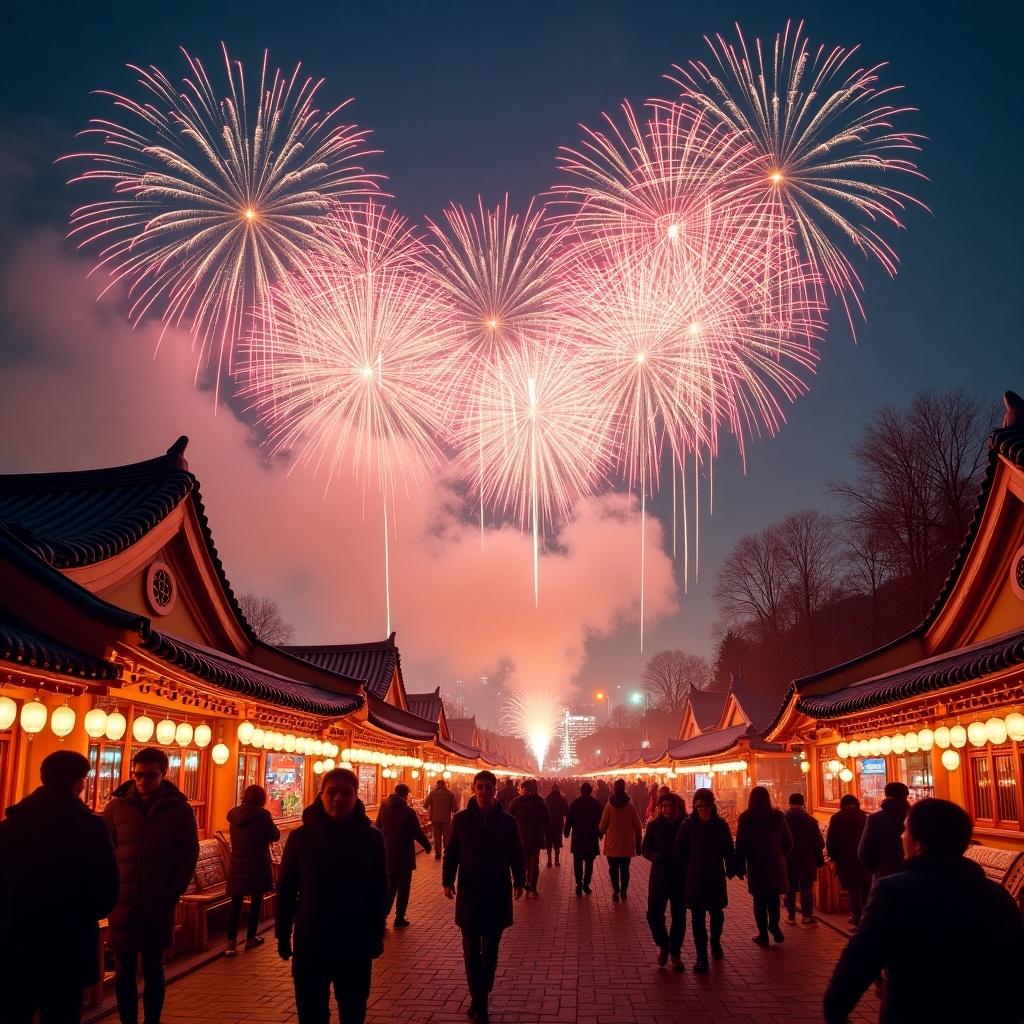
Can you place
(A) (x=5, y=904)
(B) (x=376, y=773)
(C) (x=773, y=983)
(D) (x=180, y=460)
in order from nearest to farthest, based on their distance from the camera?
1. (A) (x=5, y=904)
2. (C) (x=773, y=983)
3. (D) (x=180, y=460)
4. (B) (x=376, y=773)

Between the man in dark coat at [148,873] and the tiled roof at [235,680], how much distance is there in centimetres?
190

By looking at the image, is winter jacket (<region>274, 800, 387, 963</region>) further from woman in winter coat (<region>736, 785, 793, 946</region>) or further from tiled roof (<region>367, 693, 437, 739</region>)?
tiled roof (<region>367, 693, 437, 739</region>)

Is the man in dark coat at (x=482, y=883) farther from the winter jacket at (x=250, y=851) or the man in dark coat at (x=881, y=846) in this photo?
the winter jacket at (x=250, y=851)

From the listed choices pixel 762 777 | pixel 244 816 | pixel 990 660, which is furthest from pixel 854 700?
pixel 762 777

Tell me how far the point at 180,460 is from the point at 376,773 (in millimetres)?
13426

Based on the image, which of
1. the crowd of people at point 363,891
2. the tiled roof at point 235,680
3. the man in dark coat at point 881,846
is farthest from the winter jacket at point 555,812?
the man in dark coat at point 881,846

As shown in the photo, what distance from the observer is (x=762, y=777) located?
26938 millimetres

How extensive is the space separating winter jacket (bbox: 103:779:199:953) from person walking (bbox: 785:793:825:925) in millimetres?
8193

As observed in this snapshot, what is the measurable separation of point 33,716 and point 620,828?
899 cm

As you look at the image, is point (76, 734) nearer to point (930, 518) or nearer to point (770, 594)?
point (930, 518)

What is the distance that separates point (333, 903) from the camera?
16.9 feet

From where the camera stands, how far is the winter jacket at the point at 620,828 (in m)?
13.8

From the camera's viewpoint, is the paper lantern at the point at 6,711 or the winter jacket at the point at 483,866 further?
the paper lantern at the point at 6,711

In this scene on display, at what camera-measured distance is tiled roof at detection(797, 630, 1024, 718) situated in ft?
28.0
